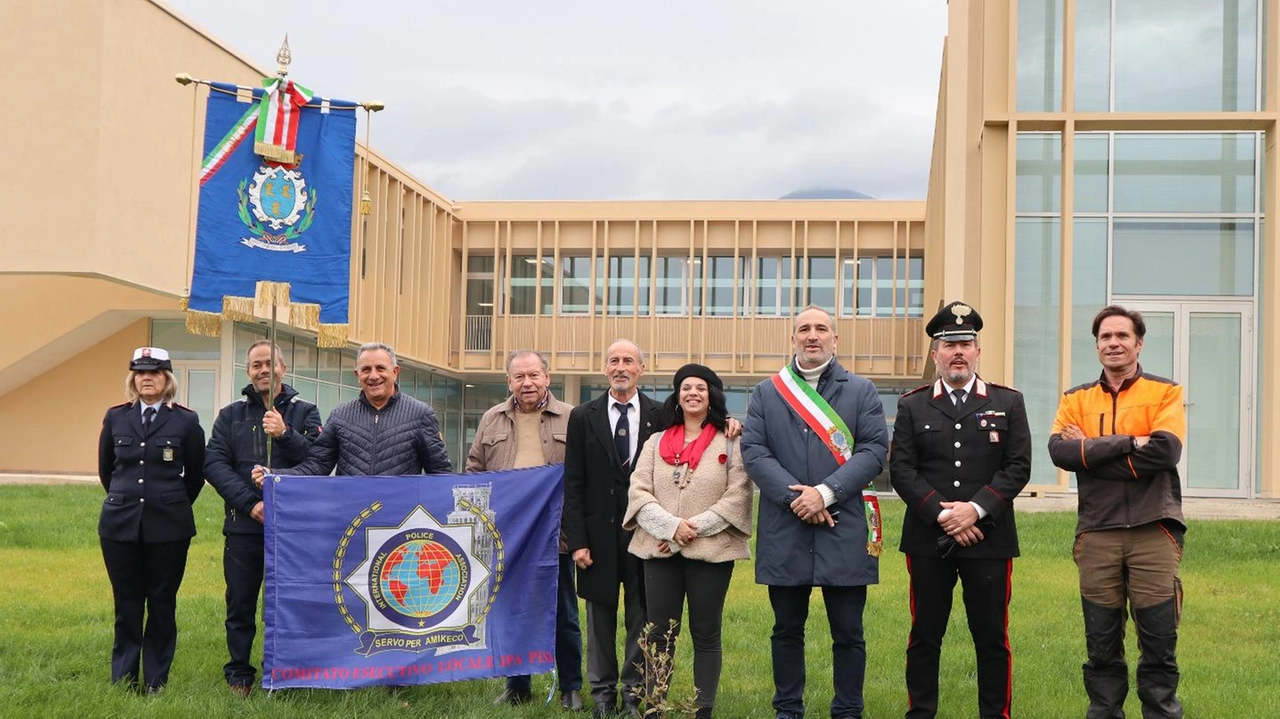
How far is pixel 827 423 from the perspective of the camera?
21.2ft

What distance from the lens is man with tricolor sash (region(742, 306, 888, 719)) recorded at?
6.29 m

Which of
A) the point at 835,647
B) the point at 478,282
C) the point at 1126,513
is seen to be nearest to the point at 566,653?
the point at 835,647

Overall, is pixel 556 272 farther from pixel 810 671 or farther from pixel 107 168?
pixel 810 671

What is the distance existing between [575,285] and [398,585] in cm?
3107

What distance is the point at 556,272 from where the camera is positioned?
37.4 m

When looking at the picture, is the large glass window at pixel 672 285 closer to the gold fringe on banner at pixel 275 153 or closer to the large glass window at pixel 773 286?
the large glass window at pixel 773 286

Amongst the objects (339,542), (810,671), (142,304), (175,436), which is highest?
(142,304)

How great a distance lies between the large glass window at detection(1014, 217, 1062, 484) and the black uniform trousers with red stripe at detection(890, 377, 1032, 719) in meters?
12.8

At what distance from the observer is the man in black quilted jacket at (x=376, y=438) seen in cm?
719

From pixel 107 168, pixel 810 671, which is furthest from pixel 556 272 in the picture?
pixel 810 671

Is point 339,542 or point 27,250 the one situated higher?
point 27,250

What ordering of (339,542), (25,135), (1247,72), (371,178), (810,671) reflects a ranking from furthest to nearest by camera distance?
1. (371,178)
2. (25,135)
3. (1247,72)
4. (810,671)
5. (339,542)

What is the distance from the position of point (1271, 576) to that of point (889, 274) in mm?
25552

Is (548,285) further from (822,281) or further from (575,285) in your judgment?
(822,281)
